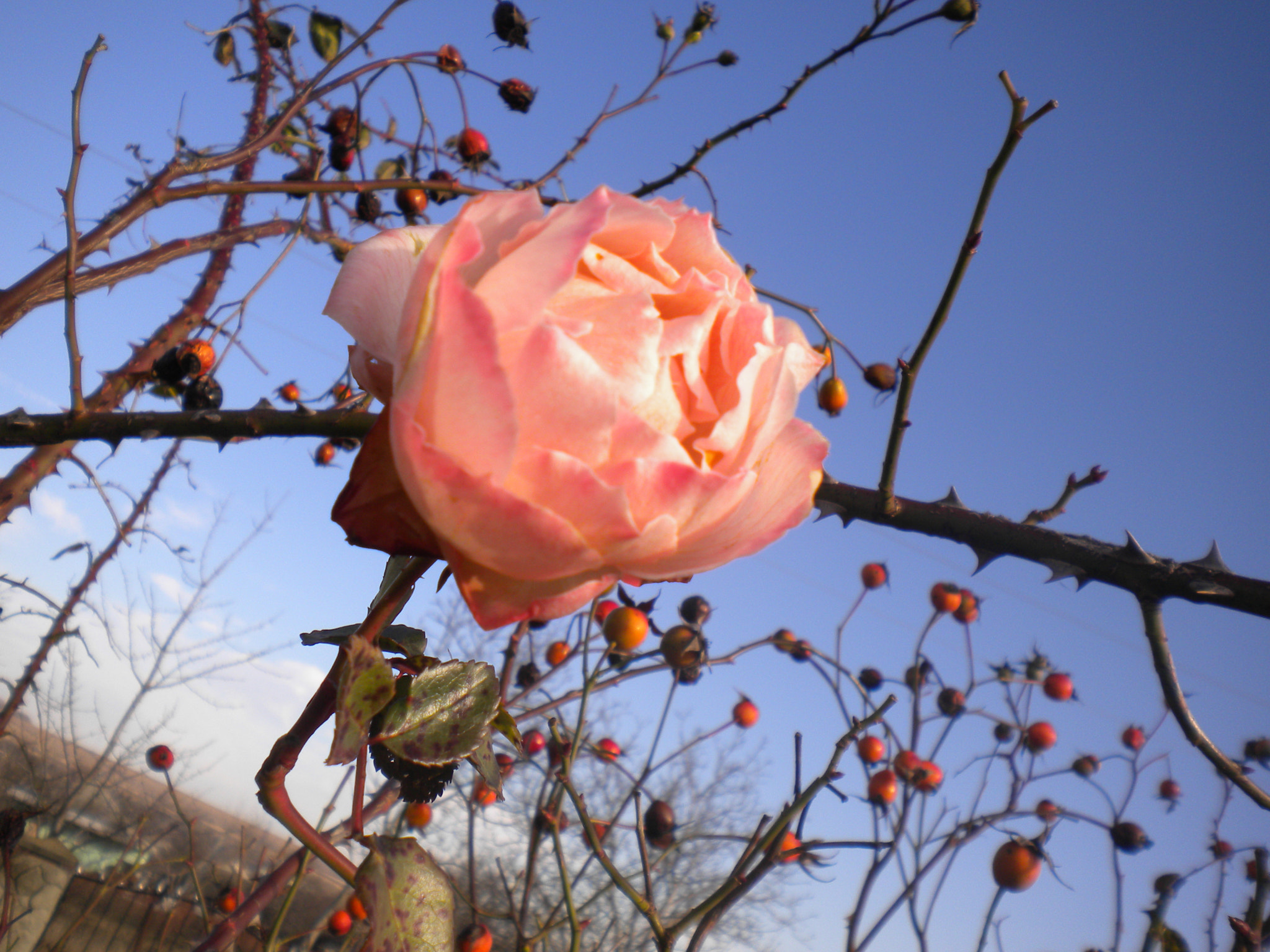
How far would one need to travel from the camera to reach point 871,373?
4.21 ft

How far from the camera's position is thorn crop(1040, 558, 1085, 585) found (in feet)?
1.24

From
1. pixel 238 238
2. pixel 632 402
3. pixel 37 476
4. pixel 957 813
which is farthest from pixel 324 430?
pixel 957 813

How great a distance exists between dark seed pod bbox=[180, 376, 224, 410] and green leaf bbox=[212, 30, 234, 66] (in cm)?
69

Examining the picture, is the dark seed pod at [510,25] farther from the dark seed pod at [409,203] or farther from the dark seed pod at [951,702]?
the dark seed pod at [951,702]

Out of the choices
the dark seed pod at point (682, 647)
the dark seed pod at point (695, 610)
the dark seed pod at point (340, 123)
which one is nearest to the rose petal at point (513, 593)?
the dark seed pod at point (682, 647)

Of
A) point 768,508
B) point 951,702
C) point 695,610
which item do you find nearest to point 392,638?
point 768,508

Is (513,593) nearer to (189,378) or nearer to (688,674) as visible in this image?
(688,674)

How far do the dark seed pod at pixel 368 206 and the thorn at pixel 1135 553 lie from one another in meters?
0.94

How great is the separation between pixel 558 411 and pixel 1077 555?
319 mm

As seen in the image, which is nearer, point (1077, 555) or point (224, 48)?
point (1077, 555)

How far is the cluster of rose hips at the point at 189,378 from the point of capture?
2.61 feet

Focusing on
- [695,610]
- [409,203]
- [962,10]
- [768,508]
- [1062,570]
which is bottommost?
[768,508]

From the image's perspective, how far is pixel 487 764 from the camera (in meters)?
0.25

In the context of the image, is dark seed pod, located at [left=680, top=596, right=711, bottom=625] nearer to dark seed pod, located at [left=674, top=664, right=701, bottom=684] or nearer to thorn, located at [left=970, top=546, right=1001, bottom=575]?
dark seed pod, located at [left=674, top=664, right=701, bottom=684]
